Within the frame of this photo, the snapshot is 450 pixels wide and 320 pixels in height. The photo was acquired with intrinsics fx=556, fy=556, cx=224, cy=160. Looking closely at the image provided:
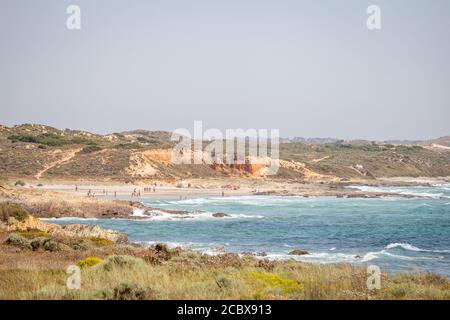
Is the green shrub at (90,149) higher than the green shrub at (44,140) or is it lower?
lower

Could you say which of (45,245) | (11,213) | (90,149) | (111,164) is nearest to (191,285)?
(45,245)

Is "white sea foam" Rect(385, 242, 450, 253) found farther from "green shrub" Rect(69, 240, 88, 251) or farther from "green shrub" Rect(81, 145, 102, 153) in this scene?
"green shrub" Rect(81, 145, 102, 153)

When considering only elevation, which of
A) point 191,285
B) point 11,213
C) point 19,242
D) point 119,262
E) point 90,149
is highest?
point 90,149

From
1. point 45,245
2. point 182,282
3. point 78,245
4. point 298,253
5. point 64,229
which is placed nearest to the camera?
point 182,282

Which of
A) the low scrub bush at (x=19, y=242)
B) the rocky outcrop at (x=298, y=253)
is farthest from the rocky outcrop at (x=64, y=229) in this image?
the rocky outcrop at (x=298, y=253)

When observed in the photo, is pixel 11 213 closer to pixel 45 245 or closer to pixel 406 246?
→ pixel 45 245

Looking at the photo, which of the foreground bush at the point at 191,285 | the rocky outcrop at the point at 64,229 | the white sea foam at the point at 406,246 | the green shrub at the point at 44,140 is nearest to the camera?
the foreground bush at the point at 191,285

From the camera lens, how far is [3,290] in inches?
407

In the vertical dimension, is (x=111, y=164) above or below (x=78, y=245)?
above

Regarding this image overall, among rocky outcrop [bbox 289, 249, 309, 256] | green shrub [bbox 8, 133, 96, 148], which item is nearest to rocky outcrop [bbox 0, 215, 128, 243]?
rocky outcrop [bbox 289, 249, 309, 256]

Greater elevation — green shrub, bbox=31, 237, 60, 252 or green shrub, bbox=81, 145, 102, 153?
green shrub, bbox=81, 145, 102, 153

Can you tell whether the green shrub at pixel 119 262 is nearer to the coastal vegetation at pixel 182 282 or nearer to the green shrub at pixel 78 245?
the coastal vegetation at pixel 182 282

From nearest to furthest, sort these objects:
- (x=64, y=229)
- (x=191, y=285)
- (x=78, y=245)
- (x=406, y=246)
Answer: (x=191, y=285), (x=78, y=245), (x=64, y=229), (x=406, y=246)
